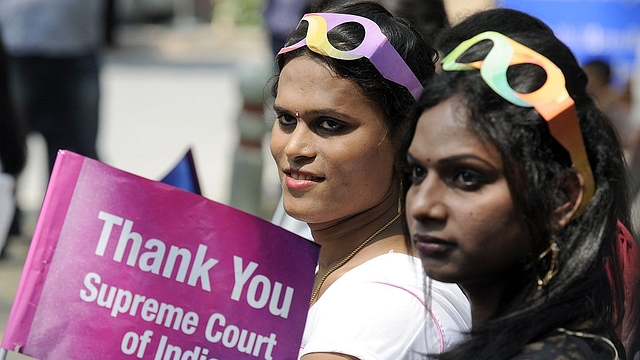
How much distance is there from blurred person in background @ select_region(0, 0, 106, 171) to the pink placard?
4623 millimetres

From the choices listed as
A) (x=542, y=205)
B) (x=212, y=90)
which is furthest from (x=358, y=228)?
(x=212, y=90)

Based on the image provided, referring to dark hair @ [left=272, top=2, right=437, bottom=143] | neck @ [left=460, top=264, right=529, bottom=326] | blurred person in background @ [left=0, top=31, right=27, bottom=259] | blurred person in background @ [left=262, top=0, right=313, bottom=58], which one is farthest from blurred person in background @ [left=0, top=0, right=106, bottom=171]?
neck @ [left=460, top=264, right=529, bottom=326]

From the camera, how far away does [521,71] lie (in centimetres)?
174

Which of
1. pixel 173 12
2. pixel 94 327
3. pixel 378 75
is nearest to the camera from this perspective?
pixel 94 327

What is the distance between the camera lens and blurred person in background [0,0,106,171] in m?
6.81

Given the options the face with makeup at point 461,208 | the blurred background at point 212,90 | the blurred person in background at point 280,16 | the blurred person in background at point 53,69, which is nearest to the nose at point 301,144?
the blurred background at point 212,90

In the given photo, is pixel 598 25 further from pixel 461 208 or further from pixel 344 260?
pixel 461 208

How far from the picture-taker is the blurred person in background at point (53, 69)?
681 centimetres

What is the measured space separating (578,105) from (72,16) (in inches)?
220

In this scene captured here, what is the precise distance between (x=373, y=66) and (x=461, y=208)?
0.80m

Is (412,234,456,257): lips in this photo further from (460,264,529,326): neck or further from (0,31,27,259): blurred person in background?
(0,31,27,259): blurred person in background

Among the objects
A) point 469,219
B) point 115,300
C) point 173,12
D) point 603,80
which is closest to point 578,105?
point 469,219

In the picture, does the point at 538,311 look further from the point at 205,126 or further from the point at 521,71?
the point at 205,126

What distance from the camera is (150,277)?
2.22 m
